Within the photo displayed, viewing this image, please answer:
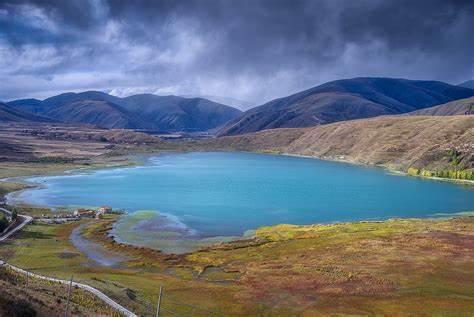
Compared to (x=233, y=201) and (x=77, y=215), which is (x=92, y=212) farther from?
(x=233, y=201)

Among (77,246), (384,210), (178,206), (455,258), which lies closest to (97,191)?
(178,206)

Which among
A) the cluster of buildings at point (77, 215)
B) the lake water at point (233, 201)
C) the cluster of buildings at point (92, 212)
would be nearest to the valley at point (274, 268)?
Result: the cluster of buildings at point (77, 215)

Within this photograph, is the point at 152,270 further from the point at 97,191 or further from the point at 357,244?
the point at 97,191

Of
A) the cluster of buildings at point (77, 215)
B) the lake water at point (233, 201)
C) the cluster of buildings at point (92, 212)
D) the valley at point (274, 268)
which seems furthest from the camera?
the cluster of buildings at point (92, 212)

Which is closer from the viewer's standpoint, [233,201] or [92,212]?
[92,212]

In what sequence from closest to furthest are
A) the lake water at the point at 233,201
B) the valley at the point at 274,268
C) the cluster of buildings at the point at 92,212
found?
the valley at the point at 274,268 < the lake water at the point at 233,201 < the cluster of buildings at the point at 92,212

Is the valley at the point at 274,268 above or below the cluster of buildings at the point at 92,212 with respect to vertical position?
above

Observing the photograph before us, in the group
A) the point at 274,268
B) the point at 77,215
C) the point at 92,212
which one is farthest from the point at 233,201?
the point at 274,268

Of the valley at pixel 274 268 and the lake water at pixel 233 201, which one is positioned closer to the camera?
the valley at pixel 274 268

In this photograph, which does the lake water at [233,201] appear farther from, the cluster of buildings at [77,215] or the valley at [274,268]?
the cluster of buildings at [77,215]

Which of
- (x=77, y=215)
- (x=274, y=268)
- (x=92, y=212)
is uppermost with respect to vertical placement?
(x=274, y=268)
